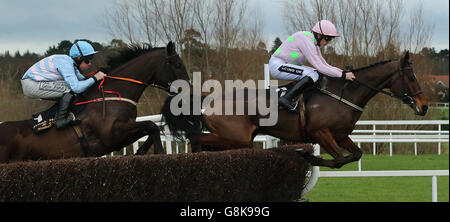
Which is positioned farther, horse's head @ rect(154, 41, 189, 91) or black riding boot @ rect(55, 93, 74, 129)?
horse's head @ rect(154, 41, 189, 91)

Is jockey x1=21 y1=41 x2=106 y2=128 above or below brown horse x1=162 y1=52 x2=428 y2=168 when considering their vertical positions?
above

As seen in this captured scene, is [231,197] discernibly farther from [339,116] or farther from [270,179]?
[339,116]

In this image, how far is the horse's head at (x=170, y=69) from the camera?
548 centimetres

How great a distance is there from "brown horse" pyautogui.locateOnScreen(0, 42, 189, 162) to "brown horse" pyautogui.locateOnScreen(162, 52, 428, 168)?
332 millimetres

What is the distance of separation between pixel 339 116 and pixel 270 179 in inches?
46.8

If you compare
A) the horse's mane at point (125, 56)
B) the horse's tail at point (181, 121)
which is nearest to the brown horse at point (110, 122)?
the horse's mane at point (125, 56)

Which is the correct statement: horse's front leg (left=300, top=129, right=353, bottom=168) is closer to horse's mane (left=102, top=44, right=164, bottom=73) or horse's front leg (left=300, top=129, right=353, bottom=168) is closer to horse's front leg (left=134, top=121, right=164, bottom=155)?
horse's front leg (left=134, top=121, right=164, bottom=155)

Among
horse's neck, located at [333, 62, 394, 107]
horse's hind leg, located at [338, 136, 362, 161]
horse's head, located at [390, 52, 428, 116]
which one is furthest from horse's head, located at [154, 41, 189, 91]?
horse's head, located at [390, 52, 428, 116]

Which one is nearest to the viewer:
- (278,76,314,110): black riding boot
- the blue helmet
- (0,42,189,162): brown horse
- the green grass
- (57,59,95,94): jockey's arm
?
(0,42,189,162): brown horse

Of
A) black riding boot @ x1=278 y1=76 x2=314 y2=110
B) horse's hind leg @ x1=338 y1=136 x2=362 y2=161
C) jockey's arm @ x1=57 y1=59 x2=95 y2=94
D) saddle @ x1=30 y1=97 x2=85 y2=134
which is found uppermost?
Result: jockey's arm @ x1=57 y1=59 x2=95 y2=94

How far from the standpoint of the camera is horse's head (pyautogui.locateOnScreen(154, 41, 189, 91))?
5480mm
